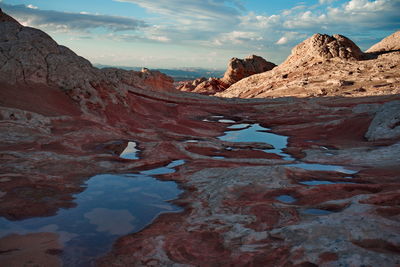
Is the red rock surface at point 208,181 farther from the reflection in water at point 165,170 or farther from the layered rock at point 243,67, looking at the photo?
the layered rock at point 243,67

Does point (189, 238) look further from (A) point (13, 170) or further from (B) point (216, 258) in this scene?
(A) point (13, 170)

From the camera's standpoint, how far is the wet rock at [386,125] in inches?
837

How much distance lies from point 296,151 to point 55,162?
549 inches

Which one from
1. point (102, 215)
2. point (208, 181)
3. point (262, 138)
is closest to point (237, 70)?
point (262, 138)

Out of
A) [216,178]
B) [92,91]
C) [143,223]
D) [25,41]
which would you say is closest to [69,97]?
[92,91]

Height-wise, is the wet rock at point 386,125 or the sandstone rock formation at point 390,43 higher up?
the sandstone rock formation at point 390,43

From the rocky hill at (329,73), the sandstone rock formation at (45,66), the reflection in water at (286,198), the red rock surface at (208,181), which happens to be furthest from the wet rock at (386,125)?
the rocky hill at (329,73)

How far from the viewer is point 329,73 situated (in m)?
53.6

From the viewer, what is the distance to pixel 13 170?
12.0 m

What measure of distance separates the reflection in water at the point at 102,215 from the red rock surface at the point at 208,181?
43 centimetres

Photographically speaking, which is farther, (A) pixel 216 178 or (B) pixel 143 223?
(A) pixel 216 178

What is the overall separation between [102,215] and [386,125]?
64.2 ft

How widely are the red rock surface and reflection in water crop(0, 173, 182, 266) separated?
1.43 ft

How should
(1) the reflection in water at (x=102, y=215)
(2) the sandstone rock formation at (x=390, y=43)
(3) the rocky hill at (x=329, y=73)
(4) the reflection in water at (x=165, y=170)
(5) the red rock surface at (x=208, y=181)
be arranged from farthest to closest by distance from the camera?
(2) the sandstone rock formation at (x=390, y=43) < (3) the rocky hill at (x=329, y=73) < (4) the reflection in water at (x=165, y=170) < (1) the reflection in water at (x=102, y=215) < (5) the red rock surface at (x=208, y=181)
